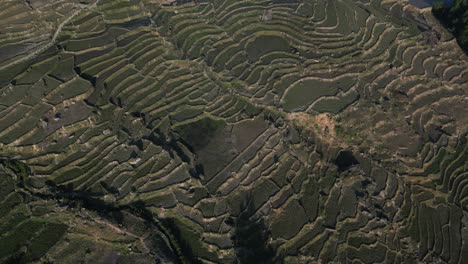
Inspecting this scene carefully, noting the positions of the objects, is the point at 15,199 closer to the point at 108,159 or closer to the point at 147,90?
the point at 108,159

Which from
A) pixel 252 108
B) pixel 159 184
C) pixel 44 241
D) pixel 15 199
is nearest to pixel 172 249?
pixel 159 184

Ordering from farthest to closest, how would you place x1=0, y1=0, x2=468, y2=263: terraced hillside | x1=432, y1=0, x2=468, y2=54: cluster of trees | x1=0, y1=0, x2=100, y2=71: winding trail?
x1=432, y1=0, x2=468, y2=54: cluster of trees, x1=0, y1=0, x2=100, y2=71: winding trail, x1=0, y1=0, x2=468, y2=263: terraced hillside

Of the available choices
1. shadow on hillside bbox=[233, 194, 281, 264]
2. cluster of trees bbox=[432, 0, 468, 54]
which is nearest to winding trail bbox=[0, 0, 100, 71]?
shadow on hillside bbox=[233, 194, 281, 264]

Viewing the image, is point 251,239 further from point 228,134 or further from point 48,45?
point 48,45

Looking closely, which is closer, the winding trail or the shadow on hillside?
the shadow on hillside

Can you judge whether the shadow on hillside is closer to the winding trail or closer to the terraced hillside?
the terraced hillside

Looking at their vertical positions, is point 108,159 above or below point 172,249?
above

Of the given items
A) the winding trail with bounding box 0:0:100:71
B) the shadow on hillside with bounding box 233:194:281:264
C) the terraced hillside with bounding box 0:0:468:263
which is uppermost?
the winding trail with bounding box 0:0:100:71
